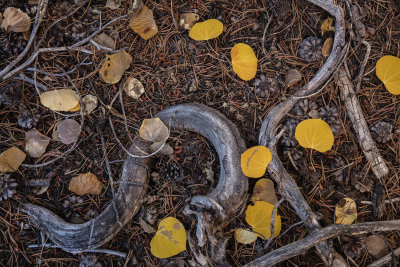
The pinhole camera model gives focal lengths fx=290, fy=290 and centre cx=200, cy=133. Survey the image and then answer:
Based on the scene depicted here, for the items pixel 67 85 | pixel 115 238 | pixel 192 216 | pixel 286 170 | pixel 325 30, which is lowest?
pixel 115 238

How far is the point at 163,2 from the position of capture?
2410mm

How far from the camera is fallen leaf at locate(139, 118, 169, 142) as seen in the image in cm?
221

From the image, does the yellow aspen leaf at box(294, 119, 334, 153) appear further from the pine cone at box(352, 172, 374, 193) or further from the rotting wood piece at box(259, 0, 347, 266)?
the pine cone at box(352, 172, 374, 193)

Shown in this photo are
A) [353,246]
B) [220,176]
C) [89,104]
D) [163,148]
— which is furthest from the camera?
[89,104]

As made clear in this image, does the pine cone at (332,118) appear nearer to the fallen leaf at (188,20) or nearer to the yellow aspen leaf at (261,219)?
the yellow aspen leaf at (261,219)

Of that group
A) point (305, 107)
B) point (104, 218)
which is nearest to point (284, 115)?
point (305, 107)

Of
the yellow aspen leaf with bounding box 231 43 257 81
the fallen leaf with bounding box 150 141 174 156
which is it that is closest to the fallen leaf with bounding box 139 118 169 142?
the fallen leaf with bounding box 150 141 174 156

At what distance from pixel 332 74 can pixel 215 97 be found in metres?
0.91

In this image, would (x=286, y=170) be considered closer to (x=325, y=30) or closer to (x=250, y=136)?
(x=250, y=136)

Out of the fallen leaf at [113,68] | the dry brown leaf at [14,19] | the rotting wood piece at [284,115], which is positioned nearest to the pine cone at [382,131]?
the rotting wood piece at [284,115]

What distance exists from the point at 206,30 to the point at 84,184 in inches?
60.9

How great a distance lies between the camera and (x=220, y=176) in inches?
83.5

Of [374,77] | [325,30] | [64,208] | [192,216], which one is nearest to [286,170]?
[192,216]

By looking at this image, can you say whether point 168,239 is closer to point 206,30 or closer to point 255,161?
point 255,161
